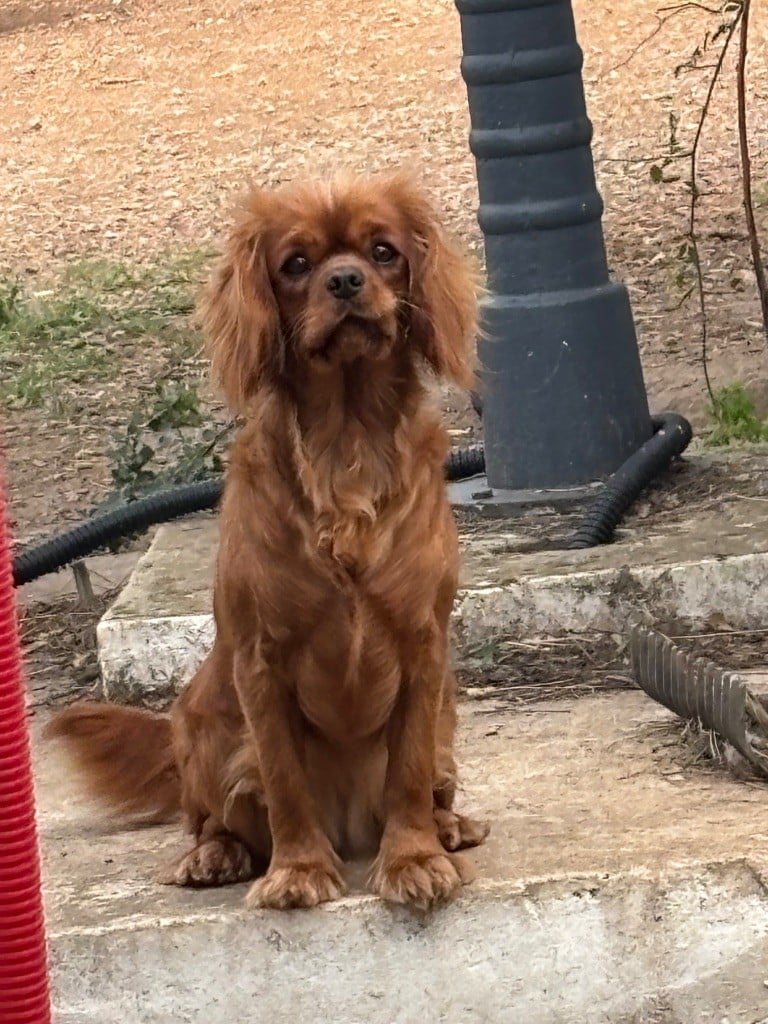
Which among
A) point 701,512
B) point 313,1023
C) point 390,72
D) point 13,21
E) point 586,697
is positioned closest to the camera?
point 313,1023

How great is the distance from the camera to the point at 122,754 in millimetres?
3361

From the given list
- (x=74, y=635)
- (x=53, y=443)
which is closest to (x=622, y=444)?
(x=74, y=635)

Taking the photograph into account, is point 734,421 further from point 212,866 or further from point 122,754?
point 212,866

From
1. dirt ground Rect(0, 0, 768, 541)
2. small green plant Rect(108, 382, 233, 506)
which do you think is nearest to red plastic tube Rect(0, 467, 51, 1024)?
small green plant Rect(108, 382, 233, 506)

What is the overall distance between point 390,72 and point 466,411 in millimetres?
6374

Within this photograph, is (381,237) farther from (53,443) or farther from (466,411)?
(53,443)

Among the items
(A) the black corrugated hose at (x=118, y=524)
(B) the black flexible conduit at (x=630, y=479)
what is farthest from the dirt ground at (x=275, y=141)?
(B) the black flexible conduit at (x=630, y=479)

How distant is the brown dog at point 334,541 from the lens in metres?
2.80

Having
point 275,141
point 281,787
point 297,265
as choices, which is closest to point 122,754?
point 281,787

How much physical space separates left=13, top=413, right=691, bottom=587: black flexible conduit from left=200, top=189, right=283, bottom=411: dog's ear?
1.88 metres

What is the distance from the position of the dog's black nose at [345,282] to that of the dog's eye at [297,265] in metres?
0.12

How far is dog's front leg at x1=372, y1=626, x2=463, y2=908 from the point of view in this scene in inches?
112

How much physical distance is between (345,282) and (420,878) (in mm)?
1001

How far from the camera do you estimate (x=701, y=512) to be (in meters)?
4.59
